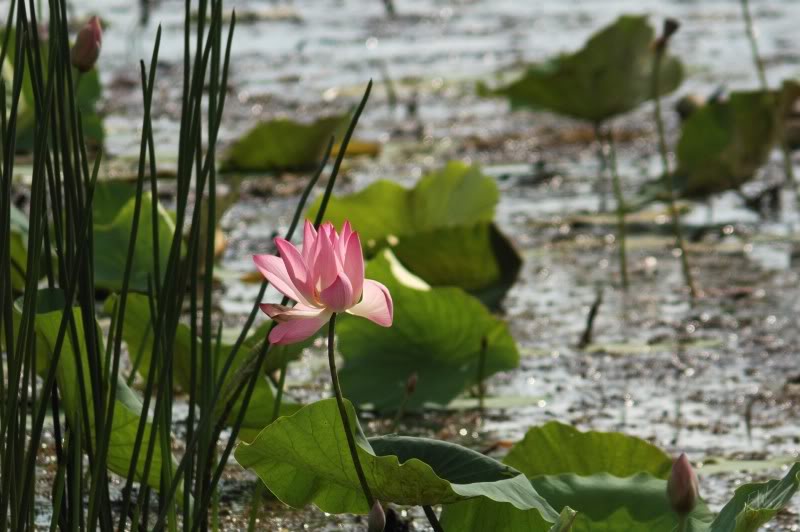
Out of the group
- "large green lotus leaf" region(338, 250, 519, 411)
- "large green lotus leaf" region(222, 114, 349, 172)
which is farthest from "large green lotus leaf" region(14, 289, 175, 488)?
"large green lotus leaf" region(222, 114, 349, 172)

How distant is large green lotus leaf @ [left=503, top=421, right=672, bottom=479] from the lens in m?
1.44

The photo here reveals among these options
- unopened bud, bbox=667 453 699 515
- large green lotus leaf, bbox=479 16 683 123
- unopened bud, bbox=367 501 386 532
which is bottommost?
unopened bud, bbox=367 501 386 532

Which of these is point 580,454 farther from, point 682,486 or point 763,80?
point 763,80


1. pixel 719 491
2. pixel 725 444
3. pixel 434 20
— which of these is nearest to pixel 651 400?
pixel 725 444

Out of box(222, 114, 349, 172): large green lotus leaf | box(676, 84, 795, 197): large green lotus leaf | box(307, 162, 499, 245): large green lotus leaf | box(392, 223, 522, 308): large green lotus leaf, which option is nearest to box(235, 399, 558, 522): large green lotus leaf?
box(392, 223, 522, 308): large green lotus leaf

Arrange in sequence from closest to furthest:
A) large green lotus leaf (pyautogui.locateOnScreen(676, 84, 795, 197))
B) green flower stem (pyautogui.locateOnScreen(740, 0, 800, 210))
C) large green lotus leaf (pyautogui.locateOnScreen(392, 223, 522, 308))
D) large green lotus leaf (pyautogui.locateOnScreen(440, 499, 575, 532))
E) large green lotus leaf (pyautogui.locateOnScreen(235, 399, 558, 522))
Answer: large green lotus leaf (pyautogui.locateOnScreen(235, 399, 558, 522))
large green lotus leaf (pyautogui.locateOnScreen(440, 499, 575, 532))
large green lotus leaf (pyautogui.locateOnScreen(392, 223, 522, 308))
green flower stem (pyautogui.locateOnScreen(740, 0, 800, 210))
large green lotus leaf (pyautogui.locateOnScreen(676, 84, 795, 197))

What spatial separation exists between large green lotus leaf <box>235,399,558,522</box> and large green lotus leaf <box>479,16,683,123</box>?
1612mm

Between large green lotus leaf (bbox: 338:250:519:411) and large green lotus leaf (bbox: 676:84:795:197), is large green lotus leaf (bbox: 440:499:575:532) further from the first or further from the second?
large green lotus leaf (bbox: 676:84:795:197)

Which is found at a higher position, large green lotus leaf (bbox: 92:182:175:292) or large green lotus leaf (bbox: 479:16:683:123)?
large green lotus leaf (bbox: 479:16:683:123)

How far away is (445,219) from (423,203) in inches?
1.9

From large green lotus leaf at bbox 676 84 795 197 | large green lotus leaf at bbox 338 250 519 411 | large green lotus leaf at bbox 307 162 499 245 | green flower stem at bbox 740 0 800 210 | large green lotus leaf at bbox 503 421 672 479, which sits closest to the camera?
large green lotus leaf at bbox 503 421 672 479

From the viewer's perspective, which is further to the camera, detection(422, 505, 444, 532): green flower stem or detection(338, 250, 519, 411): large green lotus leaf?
detection(338, 250, 519, 411): large green lotus leaf

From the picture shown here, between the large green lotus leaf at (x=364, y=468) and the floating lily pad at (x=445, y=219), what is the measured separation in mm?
1168

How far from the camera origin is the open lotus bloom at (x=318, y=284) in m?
1.00
